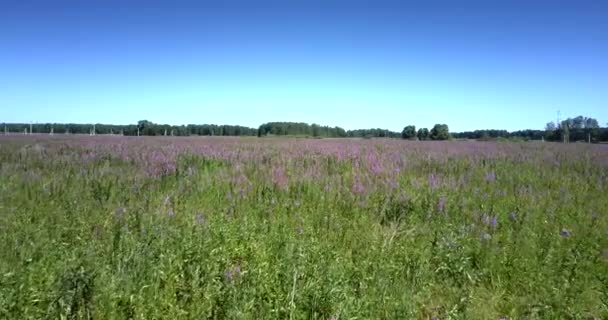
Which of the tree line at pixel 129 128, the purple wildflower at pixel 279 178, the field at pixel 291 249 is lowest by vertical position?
the field at pixel 291 249

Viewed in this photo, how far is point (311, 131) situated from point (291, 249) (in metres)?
102

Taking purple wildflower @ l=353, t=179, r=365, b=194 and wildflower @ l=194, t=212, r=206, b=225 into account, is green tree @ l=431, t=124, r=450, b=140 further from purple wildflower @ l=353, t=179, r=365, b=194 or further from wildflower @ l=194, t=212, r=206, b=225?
wildflower @ l=194, t=212, r=206, b=225

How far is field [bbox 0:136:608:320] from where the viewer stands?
322 cm

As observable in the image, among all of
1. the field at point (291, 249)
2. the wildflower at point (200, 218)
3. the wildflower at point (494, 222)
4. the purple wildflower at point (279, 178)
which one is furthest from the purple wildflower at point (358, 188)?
the wildflower at point (200, 218)

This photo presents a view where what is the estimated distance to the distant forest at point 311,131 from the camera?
67275mm

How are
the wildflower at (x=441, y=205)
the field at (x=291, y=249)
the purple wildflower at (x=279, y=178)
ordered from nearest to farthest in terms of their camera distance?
1. the field at (x=291, y=249)
2. the wildflower at (x=441, y=205)
3. the purple wildflower at (x=279, y=178)

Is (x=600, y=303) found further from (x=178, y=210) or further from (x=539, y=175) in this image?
(x=539, y=175)

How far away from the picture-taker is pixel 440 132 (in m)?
73.8

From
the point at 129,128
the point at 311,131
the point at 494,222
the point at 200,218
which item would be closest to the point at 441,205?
the point at 494,222

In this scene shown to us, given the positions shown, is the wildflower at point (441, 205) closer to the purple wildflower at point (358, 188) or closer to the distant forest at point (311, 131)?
the purple wildflower at point (358, 188)

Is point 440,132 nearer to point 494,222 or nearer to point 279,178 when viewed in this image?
point 279,178

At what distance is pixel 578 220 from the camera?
5891mm

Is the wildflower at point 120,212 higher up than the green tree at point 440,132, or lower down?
lower down

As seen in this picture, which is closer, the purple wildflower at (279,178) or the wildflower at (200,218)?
the wildflower at (200,218)
